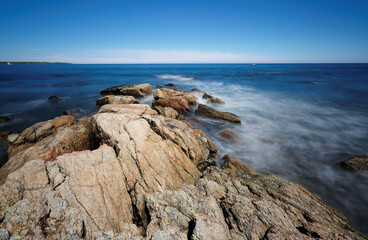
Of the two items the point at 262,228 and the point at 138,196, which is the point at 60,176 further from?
the point at 262,228

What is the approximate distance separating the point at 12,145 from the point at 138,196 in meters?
10.2

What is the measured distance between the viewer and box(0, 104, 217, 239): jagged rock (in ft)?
14.6

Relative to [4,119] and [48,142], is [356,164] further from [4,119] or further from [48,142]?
[4,119]

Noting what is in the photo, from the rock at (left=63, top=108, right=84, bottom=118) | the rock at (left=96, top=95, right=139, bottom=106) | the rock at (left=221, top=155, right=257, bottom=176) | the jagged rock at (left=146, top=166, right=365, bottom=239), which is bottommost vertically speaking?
the rock at (left=221, top=155, right=257, bottom=176)

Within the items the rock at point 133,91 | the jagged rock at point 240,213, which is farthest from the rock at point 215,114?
the rock at point 133,91

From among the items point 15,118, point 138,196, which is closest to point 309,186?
point 138,196

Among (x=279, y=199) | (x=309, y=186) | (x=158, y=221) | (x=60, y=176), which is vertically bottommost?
(x=309, y=186)

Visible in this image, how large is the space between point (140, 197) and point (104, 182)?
1499 mm

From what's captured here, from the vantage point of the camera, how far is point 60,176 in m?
5.79

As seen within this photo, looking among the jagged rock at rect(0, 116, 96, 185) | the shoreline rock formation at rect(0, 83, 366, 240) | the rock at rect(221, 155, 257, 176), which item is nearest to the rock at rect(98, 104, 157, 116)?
the jagged rock at rect(0, 116, 96, 185)

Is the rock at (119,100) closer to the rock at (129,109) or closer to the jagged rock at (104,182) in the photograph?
the rock at (129,109)

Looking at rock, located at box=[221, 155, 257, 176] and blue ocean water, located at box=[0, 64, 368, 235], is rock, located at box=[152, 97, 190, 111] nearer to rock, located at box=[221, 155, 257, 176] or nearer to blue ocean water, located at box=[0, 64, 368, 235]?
blue ocean water, located at box=[0, 64, 368, 235]

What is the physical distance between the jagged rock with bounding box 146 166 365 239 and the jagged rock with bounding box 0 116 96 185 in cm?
538

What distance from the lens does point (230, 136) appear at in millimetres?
13438
